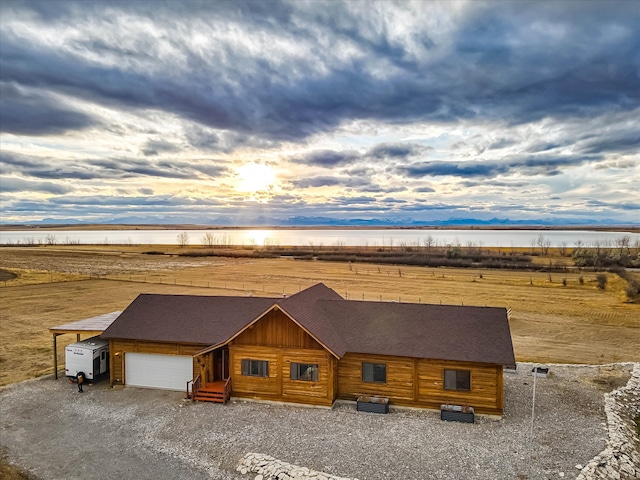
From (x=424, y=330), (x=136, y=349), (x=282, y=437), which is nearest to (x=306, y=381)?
(x=282, y=437)

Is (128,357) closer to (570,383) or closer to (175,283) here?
(570,383)

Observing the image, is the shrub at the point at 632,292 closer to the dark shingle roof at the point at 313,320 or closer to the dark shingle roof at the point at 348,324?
the dark shingle roof at the point at 348,324

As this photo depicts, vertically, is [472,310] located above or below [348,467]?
above

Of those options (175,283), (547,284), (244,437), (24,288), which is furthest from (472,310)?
(24,288)

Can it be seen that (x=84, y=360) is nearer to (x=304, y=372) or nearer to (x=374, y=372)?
(x=304, y=372)

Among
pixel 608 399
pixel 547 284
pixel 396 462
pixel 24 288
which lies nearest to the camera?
pixel 396 462
